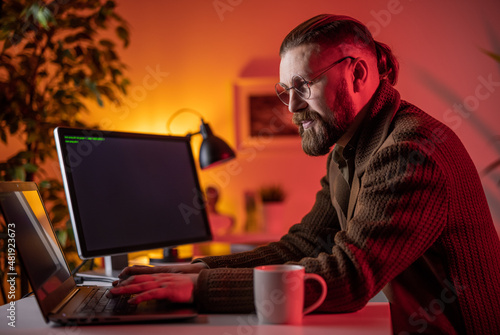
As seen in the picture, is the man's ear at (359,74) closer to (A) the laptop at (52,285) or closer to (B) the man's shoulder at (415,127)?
(B) the man's shoulder at (415,127)

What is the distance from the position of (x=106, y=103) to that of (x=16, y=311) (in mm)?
2703

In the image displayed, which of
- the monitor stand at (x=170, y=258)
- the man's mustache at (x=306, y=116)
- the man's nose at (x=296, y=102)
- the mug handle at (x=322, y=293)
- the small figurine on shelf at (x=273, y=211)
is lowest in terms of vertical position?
the small figurine on shelf at (x=273, y=211)

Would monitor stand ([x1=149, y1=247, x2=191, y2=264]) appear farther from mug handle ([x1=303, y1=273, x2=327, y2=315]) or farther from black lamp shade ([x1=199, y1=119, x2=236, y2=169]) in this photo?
mug handle ([x1=303, y1=273, x2=327, y2=315])

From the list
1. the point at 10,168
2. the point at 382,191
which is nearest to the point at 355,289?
the point at 382,191

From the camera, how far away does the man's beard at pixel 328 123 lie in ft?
4.02

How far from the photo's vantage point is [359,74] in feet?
4.10

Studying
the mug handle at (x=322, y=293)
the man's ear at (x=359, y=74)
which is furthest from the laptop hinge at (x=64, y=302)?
the man's ear at (x=359, y=74)

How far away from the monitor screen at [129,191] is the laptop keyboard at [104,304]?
0.21 metres

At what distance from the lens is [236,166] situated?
3463mm

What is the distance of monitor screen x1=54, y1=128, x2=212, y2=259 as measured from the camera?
1267 millimetres

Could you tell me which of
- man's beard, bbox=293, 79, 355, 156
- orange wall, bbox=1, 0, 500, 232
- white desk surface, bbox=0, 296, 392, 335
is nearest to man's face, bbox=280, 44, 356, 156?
man's beard, bbox=293, 79, 355, 156

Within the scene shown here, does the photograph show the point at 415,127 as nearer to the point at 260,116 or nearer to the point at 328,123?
the point at 328,123

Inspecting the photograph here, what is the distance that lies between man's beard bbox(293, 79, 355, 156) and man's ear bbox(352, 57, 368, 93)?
1.4 inches

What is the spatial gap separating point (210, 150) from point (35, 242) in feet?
4.53
